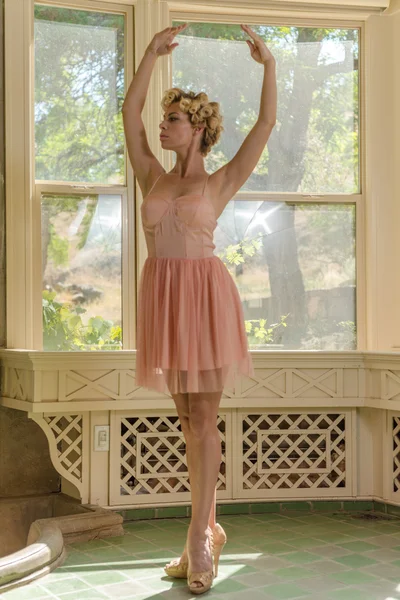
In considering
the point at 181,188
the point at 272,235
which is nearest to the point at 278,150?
the point at 272,235

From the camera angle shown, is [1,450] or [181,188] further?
[1,450]

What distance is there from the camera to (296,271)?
449 cm

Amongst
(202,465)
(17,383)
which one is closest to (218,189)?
(202,465)

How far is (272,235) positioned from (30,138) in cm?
141

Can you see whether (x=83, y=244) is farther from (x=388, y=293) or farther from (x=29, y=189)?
(x=388, y=293)

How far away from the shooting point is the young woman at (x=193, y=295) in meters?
2.87

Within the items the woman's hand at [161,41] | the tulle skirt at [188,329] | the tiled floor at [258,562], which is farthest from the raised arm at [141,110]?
the tiled floor at [258,562]

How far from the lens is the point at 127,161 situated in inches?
173

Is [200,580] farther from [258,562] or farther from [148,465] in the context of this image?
[148,465]

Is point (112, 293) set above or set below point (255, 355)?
above

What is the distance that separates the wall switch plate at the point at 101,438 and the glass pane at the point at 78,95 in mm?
1343

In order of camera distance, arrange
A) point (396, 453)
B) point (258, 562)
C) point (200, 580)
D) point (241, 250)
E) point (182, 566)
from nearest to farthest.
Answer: point (200, 580), point (182, 566), point (258, 562), point (396, 453), point (241, 250)

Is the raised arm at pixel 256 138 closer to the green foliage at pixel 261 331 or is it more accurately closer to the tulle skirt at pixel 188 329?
the tulle skirt at pixel 188 329

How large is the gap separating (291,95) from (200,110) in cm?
167
